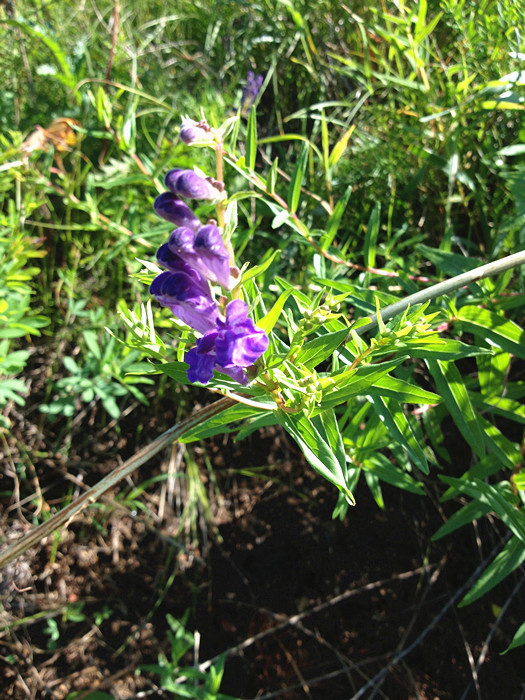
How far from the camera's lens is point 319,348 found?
1.33 meters

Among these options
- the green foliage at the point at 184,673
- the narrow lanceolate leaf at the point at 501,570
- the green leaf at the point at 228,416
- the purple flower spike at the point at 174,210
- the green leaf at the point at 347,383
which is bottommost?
the green foliage at the point at 184,673

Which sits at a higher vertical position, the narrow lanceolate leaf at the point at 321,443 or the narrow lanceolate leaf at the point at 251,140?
the narrow lanceolate leaf at the point at 251,140

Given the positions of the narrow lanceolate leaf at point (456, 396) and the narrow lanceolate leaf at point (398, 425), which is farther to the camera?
the narrow lanceolate leaf at point (456, 396)

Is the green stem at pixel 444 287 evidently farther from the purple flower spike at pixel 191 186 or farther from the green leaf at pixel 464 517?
the green leaf at pixel 464 517

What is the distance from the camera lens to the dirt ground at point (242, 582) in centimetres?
245

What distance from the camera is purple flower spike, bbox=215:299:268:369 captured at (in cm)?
108

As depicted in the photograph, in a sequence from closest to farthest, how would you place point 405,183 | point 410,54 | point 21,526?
1. point 410,54
2. point 405,183
3. point 21,526

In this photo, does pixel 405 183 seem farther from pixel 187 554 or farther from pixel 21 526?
pixel 21 526

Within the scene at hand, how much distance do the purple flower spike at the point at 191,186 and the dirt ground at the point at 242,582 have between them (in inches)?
67.9

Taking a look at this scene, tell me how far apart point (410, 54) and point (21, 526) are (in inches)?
108

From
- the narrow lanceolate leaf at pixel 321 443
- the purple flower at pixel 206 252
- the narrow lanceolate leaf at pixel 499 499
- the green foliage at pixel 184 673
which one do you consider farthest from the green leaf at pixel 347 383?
the green foliage at pixel 184 673

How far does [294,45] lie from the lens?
300 centimetres

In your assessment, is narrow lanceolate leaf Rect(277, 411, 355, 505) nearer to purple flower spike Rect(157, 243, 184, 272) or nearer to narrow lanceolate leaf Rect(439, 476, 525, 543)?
purple flower spike Rect(157, 243, 184, 272)

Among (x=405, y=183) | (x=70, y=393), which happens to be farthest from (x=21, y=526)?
(x=405, y=183)
